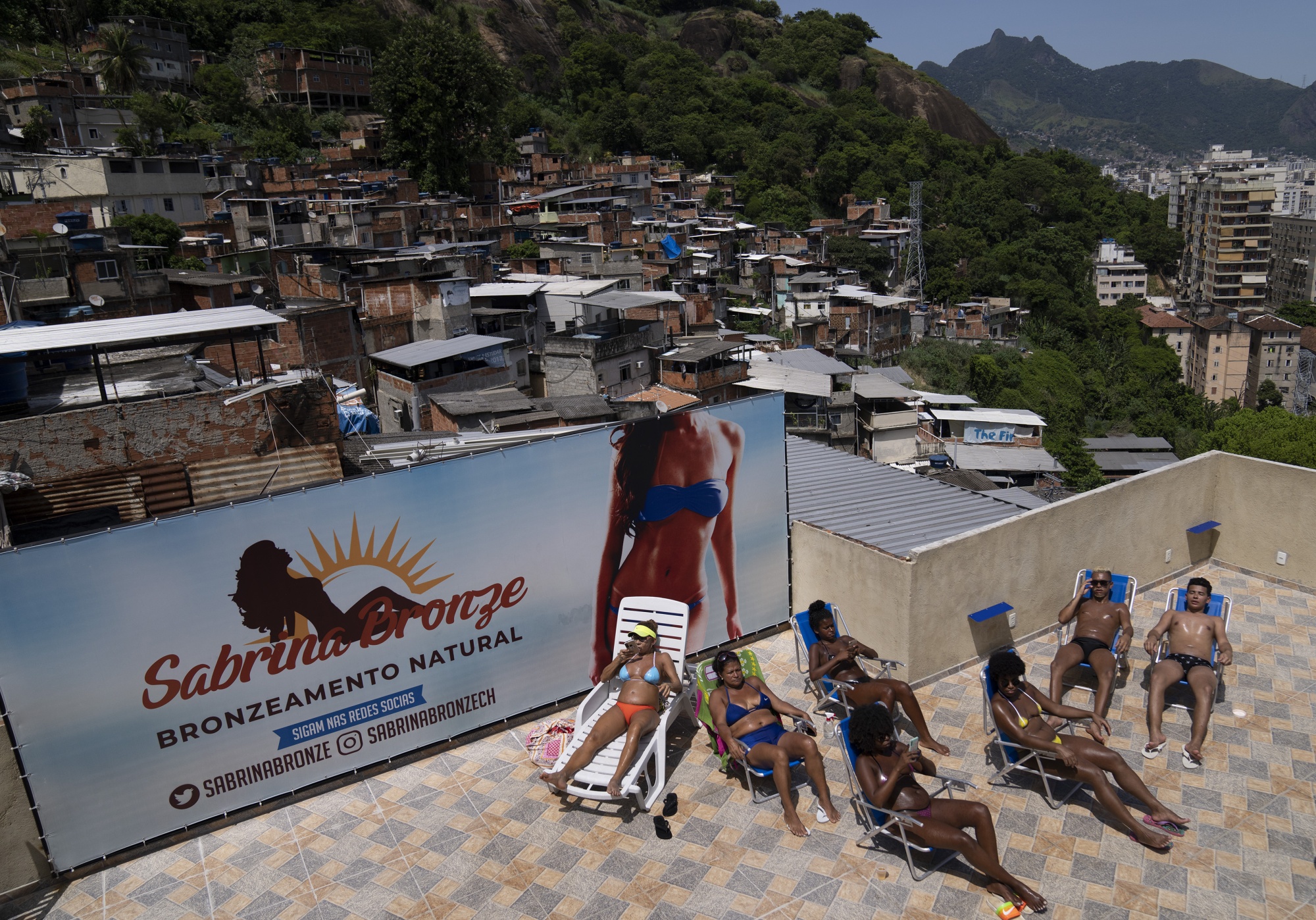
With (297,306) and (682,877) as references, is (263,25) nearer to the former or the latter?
(297,306)

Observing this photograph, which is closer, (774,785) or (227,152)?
(774,785)

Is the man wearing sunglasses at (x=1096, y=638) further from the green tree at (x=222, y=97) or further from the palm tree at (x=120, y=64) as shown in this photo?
the green tree at (x=222, y=97)

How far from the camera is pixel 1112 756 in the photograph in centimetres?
484

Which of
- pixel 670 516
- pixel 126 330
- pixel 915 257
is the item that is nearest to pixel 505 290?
pixel 126 330

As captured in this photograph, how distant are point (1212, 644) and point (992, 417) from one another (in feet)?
93.6

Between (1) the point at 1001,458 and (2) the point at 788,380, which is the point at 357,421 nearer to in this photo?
(2) the point at 788,380

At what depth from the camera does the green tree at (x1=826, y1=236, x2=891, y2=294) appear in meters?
59.5

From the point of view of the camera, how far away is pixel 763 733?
5.20 metres

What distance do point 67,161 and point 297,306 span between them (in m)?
17.5

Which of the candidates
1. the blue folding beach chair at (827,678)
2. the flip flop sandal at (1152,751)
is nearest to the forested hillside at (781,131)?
the blue folding beach chair at (827,678)

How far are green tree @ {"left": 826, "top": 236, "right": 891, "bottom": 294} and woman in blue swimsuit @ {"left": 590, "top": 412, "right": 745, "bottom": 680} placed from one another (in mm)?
54917

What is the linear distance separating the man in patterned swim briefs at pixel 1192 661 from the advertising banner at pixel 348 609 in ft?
9.46

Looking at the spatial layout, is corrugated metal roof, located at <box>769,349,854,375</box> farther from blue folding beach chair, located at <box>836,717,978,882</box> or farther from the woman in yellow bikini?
blue folding beach chair, located at <box>836,717,978,882</box>

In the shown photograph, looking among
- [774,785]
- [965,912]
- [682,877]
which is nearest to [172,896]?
[682,877]
